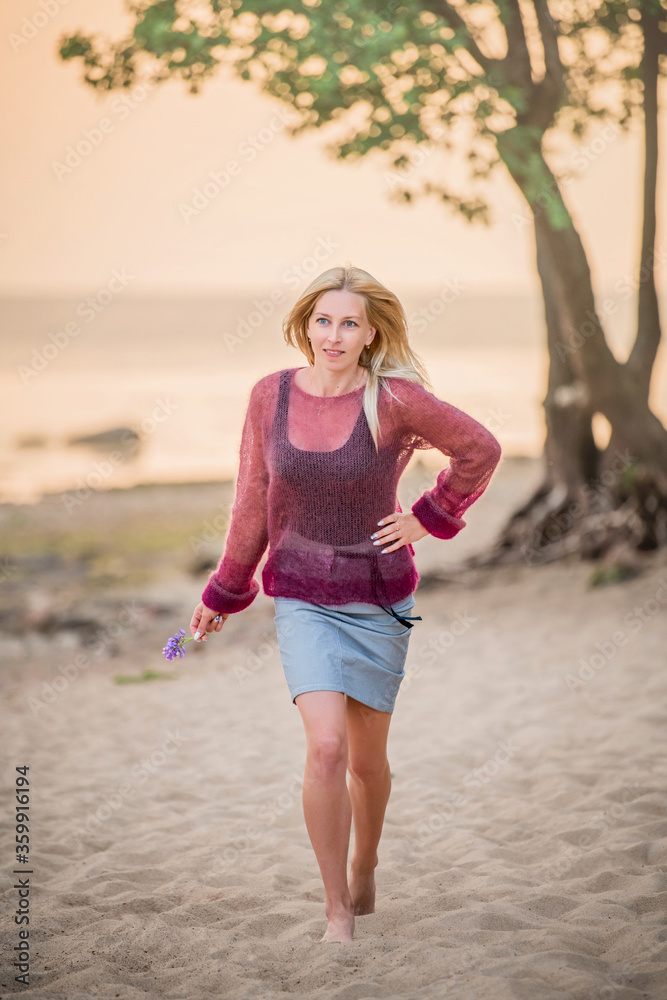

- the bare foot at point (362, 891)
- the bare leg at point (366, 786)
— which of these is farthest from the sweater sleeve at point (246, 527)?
the bare foot at point (362, 891)

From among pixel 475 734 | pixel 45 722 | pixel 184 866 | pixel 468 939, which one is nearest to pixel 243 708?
pixel 45 722

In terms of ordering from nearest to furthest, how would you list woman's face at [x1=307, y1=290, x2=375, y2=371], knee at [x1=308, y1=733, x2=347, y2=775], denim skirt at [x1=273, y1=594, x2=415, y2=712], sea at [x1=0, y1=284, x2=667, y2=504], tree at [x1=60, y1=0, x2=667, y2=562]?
knee at [x1=308, y1=733, x2=347, y2=775] → denim skirt at [x1=273, y1=594, x2=415, y2=712] → woman's face at [x1=307, y1=290, x2=375, y2=371] → tree at [x1=60, y1=0, x2=667, y2=562] → sea at [x1=0, y1=284, x2=667, y2=504]

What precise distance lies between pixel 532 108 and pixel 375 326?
17.9 feet

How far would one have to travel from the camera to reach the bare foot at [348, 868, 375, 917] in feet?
10.5

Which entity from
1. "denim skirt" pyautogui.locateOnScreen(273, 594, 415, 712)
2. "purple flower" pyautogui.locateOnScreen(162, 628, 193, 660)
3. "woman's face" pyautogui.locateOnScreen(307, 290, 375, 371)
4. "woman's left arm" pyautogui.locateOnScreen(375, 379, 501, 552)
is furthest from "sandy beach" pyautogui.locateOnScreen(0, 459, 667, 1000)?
"woman's face" pyautogui.locateOnScreen(307, 290, 375, 371)

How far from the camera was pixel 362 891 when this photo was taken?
10.5 ft

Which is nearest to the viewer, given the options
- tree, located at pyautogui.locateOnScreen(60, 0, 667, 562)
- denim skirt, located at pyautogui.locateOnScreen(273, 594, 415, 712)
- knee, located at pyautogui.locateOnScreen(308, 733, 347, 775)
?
knee, located at pyautogui.locateOnScreen(308, 733, 347, 775)

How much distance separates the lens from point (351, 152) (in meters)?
7.75

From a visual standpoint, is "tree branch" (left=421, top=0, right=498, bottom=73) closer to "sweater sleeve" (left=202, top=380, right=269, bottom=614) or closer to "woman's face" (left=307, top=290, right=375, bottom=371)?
"woman's face" (left=307, top=290, right=375, bottom=371)

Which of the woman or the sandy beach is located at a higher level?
the woman

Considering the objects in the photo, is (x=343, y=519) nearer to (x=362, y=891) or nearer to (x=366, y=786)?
(x=366, y=786)

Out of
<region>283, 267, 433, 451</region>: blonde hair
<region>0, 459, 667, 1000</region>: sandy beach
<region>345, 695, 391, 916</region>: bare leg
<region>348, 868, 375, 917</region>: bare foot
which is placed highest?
<region>283, 267, 433, 451</region>: blonde hair

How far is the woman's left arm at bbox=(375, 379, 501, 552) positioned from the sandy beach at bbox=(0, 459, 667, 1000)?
4.19 feet

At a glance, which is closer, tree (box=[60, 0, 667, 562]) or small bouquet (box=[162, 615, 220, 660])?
small bouquet (box=[162, 615, 220, 660])
